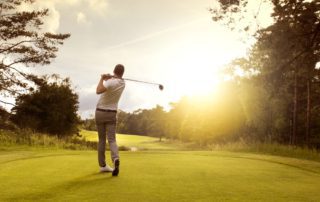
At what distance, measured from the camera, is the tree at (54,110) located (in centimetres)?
5123

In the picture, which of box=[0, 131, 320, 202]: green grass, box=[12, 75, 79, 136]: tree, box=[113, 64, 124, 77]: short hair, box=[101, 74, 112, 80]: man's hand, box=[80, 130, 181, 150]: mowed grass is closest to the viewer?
box=[0, 131, 320, 202]: green grass

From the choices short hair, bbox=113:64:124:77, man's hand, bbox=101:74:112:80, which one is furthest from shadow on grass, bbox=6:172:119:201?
short hair, bbox=113:64:124:77

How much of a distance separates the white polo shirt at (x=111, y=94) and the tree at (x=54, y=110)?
144 feet

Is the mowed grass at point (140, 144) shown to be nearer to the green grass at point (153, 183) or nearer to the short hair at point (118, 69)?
the green grass at point (153, 183)

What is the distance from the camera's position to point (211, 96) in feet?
181

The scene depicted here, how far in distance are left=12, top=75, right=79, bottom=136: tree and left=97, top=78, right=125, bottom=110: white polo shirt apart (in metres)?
44.0

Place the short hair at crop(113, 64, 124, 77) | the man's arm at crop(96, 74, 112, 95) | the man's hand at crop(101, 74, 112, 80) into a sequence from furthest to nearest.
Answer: the short hair at crop(113, 64, 124, 77)
the man's hand at crop(101, 74, 112, 80)
the man's arm at crop(96, 74, 112, 95)

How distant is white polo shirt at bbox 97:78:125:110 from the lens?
823 cm

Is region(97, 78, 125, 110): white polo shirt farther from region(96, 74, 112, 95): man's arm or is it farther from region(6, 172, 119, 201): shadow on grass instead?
region(6, 172, 119, 201): shadow on grass

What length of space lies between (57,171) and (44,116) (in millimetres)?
47035

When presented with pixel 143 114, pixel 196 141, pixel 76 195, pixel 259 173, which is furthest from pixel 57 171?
pixel 143 114

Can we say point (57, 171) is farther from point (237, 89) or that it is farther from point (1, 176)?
point (237, 89)

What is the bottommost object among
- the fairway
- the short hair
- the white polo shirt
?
the fairway

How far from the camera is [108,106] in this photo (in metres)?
8.37
